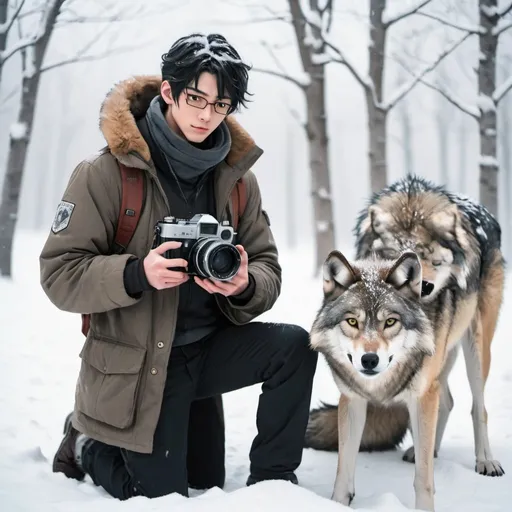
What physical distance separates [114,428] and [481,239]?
208cm

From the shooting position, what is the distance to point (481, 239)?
122 inches

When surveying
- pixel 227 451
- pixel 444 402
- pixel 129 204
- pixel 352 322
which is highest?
pixel 129 204

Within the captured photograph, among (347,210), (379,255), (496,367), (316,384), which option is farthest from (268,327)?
(347,210)

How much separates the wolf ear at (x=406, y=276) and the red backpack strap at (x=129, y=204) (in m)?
0.99

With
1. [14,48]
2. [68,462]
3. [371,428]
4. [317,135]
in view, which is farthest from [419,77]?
[68,462]

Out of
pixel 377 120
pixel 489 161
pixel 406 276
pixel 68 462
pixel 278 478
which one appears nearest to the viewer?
pixel 406 276

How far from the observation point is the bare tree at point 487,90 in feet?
20.5

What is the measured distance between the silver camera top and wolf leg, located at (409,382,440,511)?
105 centimetres

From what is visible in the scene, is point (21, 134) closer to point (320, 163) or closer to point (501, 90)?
point (320, 163)

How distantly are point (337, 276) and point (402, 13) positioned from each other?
5.51 m

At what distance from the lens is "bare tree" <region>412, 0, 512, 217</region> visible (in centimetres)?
626

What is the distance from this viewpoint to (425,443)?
7.59ft

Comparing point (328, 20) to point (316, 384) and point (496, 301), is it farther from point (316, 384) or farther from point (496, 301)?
point (496, 301)

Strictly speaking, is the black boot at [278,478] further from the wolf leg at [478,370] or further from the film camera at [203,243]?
the wolf leg at [478,370]
